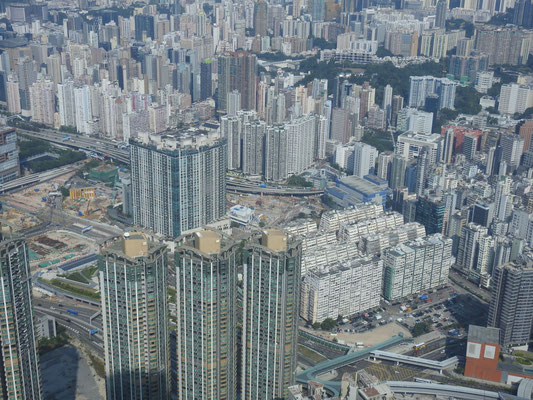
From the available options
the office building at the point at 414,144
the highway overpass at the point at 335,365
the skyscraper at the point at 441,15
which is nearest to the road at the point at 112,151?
the office building at the point at 414,144

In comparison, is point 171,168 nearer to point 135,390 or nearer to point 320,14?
point 135,390

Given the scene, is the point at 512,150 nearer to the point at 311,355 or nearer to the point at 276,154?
the point at 276,154

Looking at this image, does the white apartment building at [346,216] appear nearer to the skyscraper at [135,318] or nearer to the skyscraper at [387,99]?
the skyscraper at [135,318]

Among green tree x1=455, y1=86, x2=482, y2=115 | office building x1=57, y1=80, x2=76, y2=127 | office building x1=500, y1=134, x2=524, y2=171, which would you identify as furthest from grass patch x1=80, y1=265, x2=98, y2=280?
green tree x1=455, y1=86, x2=482, y2=115

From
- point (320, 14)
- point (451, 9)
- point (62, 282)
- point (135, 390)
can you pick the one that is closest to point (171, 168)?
point (62, 282)

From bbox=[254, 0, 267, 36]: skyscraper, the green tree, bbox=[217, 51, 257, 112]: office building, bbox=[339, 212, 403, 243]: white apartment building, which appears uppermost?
bbox=[254, 0, 267, 36]: skyscraper

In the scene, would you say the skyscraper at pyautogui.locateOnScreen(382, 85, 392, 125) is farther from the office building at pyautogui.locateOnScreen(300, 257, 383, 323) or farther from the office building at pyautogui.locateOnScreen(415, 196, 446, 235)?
the office building at pyautogui.locateOnScreen(300, 257, 383, 323)
